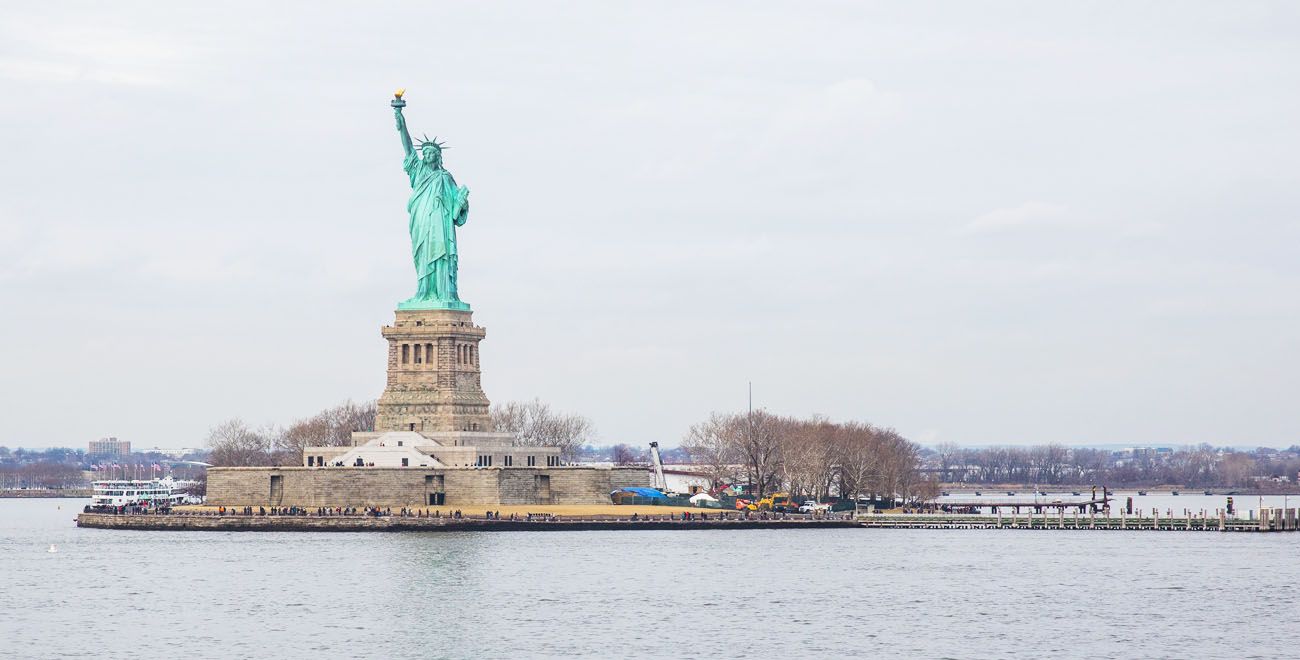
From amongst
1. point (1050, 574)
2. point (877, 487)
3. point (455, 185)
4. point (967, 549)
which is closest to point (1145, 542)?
point (967, 549)

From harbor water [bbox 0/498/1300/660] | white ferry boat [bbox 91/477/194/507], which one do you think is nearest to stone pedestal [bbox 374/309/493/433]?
harbor water [bbox 0/498/1300/660]

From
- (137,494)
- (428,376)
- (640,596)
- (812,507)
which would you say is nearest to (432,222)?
(428,376)

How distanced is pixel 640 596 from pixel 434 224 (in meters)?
39.7

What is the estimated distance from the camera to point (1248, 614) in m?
61.7

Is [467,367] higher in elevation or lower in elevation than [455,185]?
lower

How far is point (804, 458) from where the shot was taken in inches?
4530

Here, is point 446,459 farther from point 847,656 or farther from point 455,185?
point 847,656

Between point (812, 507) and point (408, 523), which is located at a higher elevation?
point (812, 507)

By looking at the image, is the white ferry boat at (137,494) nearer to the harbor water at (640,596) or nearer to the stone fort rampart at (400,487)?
the stone fort rampart at (400,487)

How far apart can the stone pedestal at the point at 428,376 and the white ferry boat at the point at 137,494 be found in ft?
61.0

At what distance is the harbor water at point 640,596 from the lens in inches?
2162

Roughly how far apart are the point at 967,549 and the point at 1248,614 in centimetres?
2738

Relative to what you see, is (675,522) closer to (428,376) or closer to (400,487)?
(400,487)

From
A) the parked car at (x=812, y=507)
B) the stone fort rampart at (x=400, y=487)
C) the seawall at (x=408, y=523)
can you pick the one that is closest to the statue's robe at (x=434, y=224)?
the stone fort rampart at (x=400, y=487)
